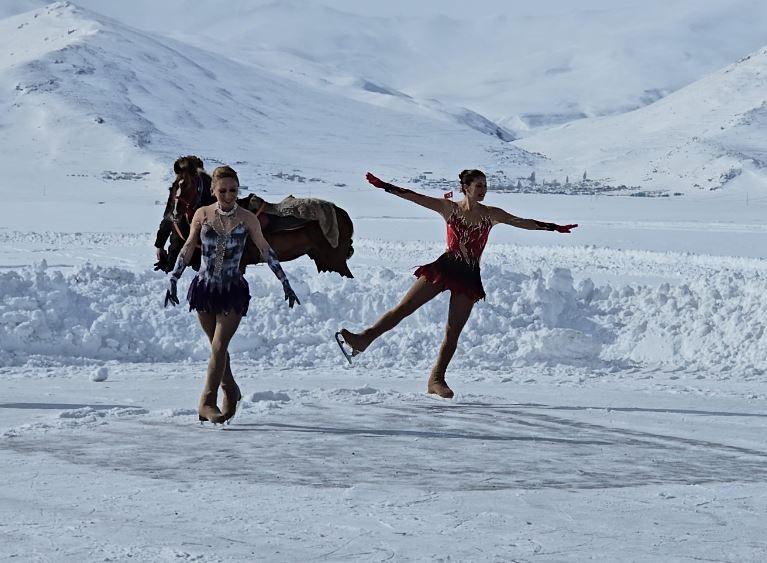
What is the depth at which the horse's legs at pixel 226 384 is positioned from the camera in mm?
8484

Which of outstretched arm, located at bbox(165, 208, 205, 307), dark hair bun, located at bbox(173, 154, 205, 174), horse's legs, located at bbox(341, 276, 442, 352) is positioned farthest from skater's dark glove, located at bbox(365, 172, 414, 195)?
outstretched arm, located at bbox(165, 208, 205, 307)

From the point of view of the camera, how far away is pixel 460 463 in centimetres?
734

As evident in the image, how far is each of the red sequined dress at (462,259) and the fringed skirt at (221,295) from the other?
220cm

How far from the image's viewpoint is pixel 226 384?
8.62 metres

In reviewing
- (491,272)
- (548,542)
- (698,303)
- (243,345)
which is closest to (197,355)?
(243,345)

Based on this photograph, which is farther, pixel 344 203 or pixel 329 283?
pixel 344 203

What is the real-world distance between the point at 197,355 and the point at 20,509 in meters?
7.50

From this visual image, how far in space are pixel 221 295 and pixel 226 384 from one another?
0.70 meters

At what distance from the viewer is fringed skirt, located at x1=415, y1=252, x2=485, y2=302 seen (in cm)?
1001

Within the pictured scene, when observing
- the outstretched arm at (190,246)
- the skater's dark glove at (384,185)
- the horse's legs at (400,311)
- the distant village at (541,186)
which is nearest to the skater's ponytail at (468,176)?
the skater's dark glove at (384,185)

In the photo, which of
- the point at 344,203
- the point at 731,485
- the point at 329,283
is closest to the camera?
the point at 731,485

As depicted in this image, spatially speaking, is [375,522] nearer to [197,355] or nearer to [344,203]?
[197,355]

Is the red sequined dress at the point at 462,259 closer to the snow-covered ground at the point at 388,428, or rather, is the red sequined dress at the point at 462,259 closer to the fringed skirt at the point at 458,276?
the fringed skirt at the point at 458,276

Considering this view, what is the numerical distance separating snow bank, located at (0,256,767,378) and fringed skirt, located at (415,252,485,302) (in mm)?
3040
